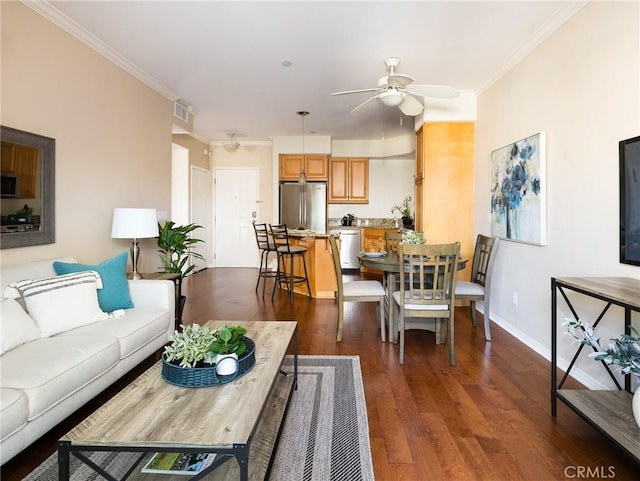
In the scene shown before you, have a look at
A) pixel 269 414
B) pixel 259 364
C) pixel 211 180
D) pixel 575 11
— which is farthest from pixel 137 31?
pixel 211 180

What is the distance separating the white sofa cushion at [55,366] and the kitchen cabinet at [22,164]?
1132 millimetres

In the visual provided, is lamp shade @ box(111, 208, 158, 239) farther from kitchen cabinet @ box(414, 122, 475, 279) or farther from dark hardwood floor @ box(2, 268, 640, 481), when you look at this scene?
kitchen cabinet @ box(414, 122, 475, 279)

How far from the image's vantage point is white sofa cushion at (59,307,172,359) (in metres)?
2.12

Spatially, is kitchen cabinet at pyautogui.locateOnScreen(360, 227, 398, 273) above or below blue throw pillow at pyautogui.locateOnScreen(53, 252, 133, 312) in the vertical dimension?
above

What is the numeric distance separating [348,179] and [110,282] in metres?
5.38

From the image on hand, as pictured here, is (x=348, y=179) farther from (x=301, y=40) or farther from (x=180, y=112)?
(x=301, y=40)

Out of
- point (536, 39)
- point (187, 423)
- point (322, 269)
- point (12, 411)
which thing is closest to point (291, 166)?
point (322, 269)

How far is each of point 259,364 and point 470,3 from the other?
272 cm

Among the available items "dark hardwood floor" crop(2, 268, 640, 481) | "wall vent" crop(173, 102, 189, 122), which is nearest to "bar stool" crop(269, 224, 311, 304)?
"dark hardwood floor" crop(2, 268, 640, 481)

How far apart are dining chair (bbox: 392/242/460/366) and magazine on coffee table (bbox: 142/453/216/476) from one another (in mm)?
1702

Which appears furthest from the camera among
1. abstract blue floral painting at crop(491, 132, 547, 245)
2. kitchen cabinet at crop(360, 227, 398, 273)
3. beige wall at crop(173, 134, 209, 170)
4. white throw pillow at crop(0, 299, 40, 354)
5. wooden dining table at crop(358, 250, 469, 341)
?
kitchen cabinet at crop(360, 227, 398, 273)

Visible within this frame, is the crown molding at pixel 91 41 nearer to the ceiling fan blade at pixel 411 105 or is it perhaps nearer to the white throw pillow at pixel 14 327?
the white throw pillow at pixel 14 327

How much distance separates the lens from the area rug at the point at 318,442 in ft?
5.10

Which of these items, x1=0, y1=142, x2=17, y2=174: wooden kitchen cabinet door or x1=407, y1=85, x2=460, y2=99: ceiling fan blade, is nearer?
x1=0, y1=142, x2=17, y2=174: wooden kitchen cabinet door
